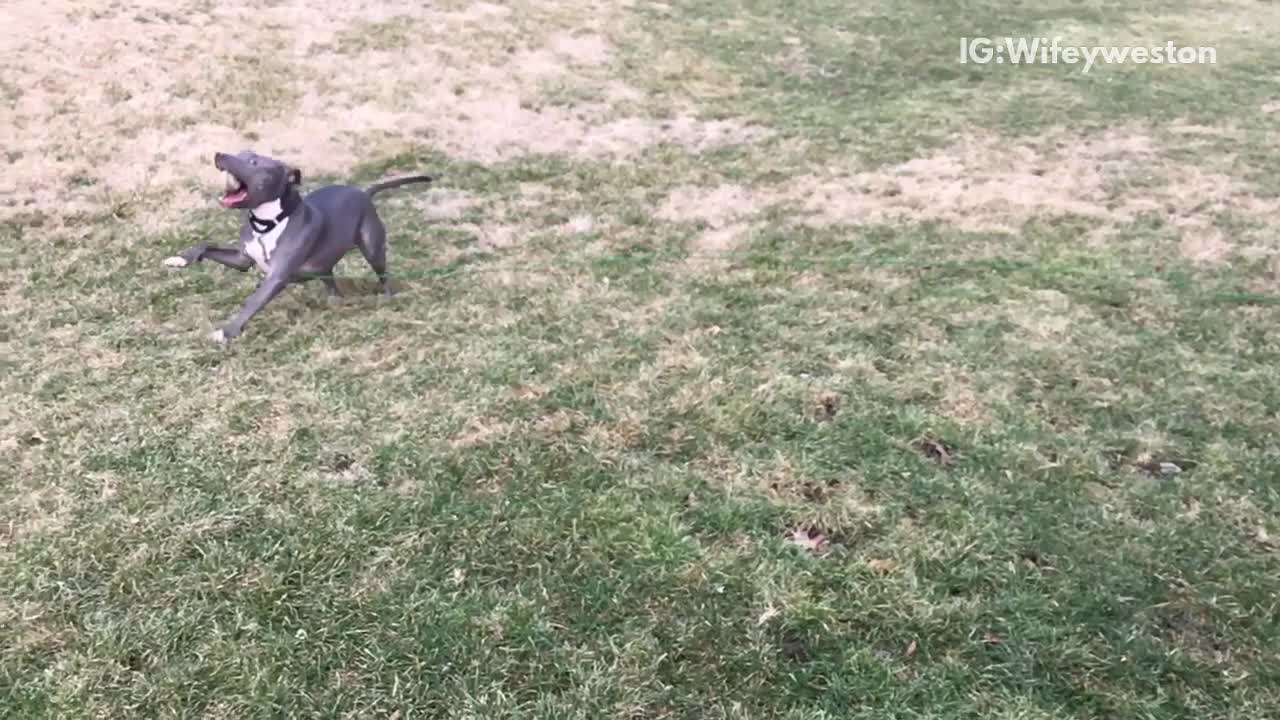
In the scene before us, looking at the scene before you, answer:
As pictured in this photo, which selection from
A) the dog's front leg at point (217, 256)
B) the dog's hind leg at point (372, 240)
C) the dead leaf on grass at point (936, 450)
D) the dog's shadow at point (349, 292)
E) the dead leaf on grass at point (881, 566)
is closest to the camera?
the dead leaf on grass at point (881, 566)

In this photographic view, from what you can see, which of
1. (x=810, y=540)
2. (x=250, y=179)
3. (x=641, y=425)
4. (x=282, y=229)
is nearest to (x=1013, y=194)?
(x=641, y=425)

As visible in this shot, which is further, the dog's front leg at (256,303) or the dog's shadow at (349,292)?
the dog's shadow at (349,292)

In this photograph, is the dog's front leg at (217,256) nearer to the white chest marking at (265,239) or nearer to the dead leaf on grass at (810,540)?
the white chest marking at (265,239)

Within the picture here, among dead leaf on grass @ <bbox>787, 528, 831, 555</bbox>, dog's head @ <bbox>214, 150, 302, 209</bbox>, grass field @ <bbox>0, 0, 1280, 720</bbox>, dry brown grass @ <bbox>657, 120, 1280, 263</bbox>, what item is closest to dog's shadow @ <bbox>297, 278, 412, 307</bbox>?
grass field @ <bbox>0, 0, 1280, 720</bbox>

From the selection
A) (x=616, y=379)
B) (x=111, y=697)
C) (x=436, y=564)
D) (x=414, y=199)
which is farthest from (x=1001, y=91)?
(x=111, y=697)

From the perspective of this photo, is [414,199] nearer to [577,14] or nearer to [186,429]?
[186,429]

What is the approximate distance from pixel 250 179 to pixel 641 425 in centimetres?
Answer: 125

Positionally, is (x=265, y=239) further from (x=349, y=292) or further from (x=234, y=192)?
(x=349, y=292)

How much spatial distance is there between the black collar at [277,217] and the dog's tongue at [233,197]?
0.42 feet

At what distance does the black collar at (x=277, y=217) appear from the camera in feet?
9.29

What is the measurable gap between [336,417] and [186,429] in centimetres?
37

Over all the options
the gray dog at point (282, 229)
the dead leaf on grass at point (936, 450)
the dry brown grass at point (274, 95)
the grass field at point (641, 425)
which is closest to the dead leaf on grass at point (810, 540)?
the grass field at point (641, 425)

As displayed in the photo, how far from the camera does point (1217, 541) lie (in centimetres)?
226

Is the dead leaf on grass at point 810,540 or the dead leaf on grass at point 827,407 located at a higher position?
the dead leaf on grass at point 827,407
